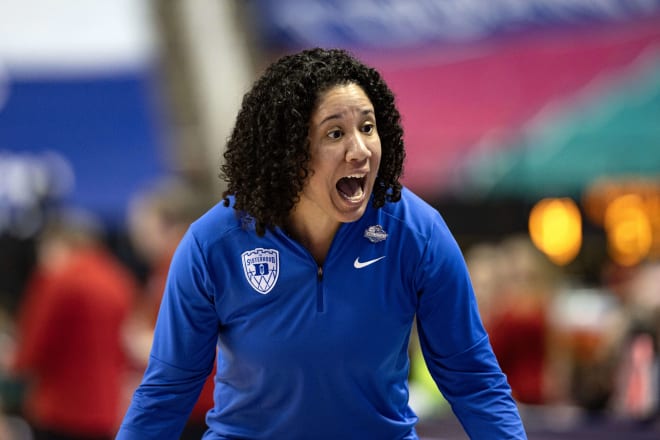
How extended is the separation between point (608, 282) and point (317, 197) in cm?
748

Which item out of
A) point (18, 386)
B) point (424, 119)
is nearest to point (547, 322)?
point (424, 119)

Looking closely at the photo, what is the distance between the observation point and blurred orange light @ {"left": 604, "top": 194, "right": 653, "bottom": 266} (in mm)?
8859

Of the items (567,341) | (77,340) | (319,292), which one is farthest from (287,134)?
(567,341)

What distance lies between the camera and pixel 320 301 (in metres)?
2.61

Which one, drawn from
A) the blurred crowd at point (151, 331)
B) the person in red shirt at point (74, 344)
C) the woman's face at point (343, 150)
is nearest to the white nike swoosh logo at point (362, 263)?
the woman's face at point (343, 150)

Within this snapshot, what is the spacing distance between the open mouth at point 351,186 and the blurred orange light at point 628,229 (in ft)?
21.1

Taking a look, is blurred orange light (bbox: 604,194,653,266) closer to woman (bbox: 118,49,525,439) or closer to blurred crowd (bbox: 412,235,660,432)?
blurred crowd (bbox: 412,235,660,432)

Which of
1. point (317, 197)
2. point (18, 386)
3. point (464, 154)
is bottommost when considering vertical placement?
point (18, 386)

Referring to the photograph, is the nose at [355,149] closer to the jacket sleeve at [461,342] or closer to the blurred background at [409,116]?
the jacket sleeve at [461,342]

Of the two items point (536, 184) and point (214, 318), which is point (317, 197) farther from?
point (536, 184)

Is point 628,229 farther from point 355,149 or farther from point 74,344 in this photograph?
point 355,149

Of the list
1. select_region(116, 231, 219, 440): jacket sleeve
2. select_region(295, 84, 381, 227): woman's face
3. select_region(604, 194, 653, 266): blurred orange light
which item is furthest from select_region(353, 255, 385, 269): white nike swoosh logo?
select_region(604, 194, 653, 266): blurred orange light

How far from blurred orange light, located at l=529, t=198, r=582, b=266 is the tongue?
6122mm

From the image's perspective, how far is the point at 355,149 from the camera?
2.57 m
